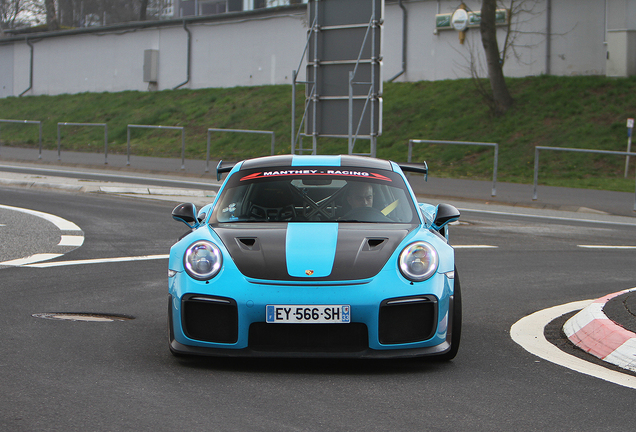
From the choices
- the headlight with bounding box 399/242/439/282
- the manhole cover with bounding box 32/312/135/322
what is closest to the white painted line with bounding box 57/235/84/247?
the manhole cover with bounding box 32/312/135/322

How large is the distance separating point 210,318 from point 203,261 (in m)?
0.34

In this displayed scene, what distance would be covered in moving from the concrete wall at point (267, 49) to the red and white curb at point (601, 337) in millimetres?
24730

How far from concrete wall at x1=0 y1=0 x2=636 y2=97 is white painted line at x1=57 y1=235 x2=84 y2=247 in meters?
21.4

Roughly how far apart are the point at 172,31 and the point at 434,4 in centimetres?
1544

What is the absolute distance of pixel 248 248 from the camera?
5164 millimetres

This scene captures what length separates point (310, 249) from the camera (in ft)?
16.8

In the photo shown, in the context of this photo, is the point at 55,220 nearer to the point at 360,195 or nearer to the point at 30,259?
the point at 30,259

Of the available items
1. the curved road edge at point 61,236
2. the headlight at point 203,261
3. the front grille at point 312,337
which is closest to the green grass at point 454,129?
the curved road edge at point 61,236

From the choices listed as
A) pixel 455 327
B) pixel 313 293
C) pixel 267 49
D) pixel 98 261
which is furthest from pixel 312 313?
pixel 267 49

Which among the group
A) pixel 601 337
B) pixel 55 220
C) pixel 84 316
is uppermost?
pixel 55 220

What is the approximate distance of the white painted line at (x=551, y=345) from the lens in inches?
195

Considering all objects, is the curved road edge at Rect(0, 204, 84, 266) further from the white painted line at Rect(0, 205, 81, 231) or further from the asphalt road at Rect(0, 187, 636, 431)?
the asphalt road at Rect(0, 187, 636, 431)

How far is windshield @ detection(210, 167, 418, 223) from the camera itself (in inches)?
233

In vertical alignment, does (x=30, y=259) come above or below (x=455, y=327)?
below
